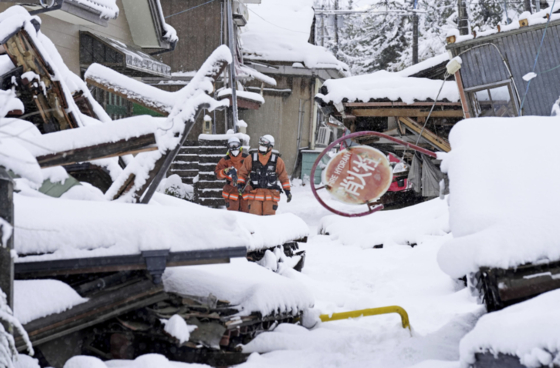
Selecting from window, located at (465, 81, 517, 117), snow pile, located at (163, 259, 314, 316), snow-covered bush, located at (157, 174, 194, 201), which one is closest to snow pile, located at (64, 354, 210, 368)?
snow pile, located at (163, 259, 314, 316)

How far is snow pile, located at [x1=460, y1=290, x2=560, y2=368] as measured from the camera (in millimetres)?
2297

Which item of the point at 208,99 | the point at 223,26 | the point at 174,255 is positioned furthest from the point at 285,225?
the point at 223,26

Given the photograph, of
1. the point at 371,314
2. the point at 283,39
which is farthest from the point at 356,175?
the point at 283,39

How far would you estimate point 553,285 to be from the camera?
9.78ft

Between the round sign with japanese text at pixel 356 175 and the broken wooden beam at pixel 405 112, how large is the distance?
5507mm

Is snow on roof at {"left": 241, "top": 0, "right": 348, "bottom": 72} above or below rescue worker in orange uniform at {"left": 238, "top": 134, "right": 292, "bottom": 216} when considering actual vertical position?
above

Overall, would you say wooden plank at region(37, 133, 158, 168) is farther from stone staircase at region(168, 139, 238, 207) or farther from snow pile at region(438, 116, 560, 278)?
stone staircase at region(168, 139, 238, 207)

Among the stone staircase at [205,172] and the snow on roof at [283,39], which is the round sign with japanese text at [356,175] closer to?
the stone staircase at [205,172]

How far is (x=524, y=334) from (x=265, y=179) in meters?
7.36

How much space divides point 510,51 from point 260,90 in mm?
12641

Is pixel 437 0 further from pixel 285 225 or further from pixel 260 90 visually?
pixel 285 225

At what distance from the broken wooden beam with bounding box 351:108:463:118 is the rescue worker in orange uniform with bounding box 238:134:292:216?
2.92 meters

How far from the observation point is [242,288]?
13.9ft

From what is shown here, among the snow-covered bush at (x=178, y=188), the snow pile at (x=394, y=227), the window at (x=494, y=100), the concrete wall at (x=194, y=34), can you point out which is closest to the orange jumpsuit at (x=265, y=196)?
the snow pile at (x=394, y=227)
